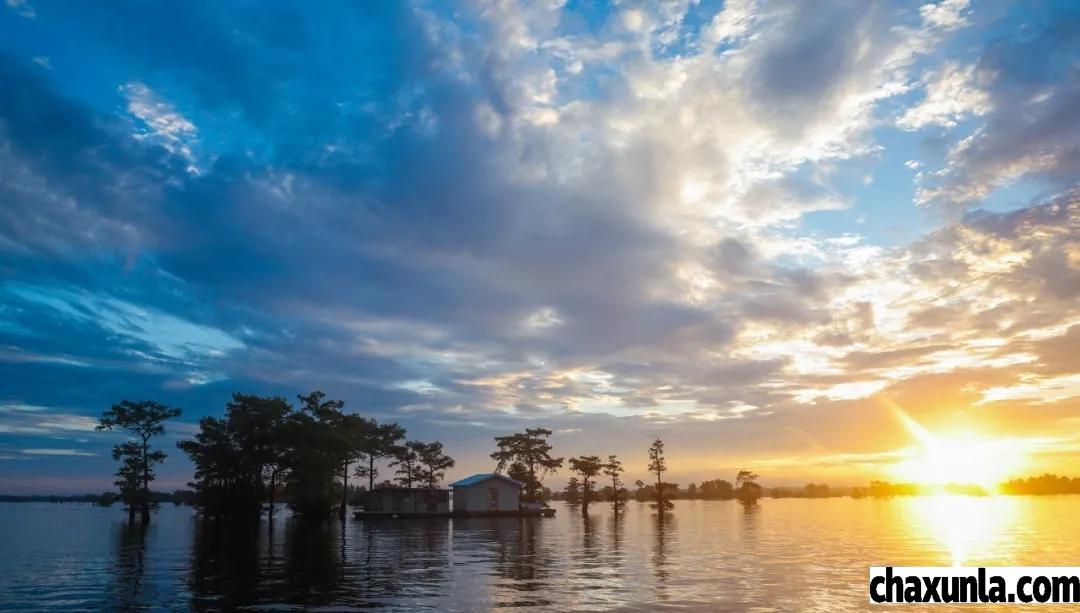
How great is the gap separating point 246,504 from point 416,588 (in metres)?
62.5

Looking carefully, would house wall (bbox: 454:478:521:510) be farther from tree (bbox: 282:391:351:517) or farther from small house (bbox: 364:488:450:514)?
tree (bbox: 282:391:351:517)

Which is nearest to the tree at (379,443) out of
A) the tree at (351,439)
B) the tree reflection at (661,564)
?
the tree at (351,439)

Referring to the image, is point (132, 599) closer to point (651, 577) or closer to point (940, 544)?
point (651, 577)

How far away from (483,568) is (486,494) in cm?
6630

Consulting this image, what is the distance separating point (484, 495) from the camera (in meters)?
104

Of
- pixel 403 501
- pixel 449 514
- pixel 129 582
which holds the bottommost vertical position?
pixel 449 514

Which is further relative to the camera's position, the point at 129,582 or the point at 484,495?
the point at 484,495

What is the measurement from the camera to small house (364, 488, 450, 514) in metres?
102

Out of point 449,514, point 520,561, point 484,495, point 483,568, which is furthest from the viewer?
point 484,495

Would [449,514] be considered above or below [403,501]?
below

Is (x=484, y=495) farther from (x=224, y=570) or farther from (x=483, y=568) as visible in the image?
(x=224, y=570)

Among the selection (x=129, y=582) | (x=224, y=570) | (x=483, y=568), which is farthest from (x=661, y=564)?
(x=129, y=582)

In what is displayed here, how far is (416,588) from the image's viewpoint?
31031mm

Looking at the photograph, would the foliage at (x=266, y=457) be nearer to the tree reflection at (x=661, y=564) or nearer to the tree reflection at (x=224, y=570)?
the tree reflection at (x=224, y=570)
